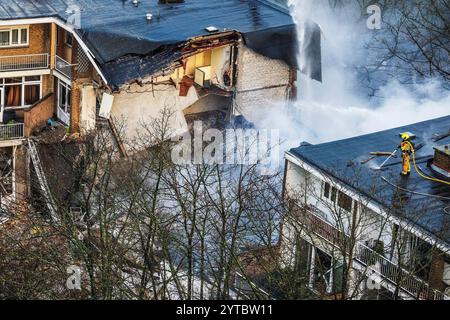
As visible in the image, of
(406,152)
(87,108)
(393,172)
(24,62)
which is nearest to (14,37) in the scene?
(24,62)

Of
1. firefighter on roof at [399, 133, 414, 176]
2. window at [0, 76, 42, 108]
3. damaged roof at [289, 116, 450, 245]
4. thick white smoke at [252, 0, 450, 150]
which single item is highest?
firefighter on roof at [399, 133, 414, 176]

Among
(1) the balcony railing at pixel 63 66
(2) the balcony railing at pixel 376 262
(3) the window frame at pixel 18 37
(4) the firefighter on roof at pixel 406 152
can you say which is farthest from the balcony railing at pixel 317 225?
(3) the window frame at pixel 18 37

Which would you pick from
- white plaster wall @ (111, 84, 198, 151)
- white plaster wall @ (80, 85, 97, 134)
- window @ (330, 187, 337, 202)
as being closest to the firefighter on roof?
window @ (330, 187, 337, 202)

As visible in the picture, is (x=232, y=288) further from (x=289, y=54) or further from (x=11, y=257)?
(x=289, y=54)

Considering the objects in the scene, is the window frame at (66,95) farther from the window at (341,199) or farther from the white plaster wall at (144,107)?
the window at (341,199)

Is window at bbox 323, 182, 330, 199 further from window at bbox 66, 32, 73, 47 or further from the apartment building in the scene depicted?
window at bbox 66, 32, 73, 47

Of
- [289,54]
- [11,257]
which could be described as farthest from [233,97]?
[11,257]

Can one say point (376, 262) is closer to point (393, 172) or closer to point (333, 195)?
point (333, 195)

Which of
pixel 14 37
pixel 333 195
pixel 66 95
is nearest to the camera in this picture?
pixel 333 195
